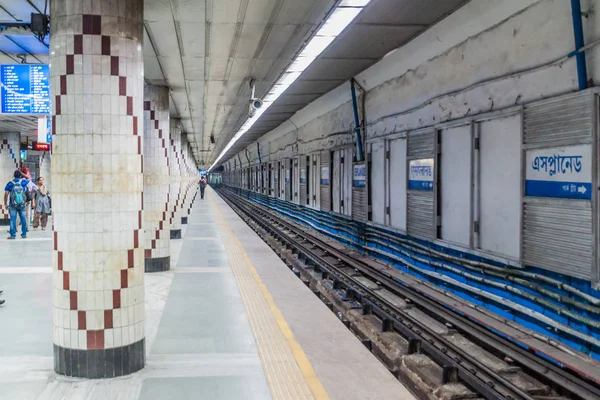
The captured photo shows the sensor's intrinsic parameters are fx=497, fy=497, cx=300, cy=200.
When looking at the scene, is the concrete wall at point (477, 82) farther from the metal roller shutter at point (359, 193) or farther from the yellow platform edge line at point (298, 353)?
the yellow platform edge line at point (298, 353)

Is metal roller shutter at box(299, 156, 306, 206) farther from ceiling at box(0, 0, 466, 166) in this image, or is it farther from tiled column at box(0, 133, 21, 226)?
tiled column at box(0, 133, 21, 226)

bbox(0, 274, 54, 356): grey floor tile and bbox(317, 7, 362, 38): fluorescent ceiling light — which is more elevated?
bbox(317, 7, 362, 38): fluorescent ceiling light

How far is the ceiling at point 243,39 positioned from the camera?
18.3 feet

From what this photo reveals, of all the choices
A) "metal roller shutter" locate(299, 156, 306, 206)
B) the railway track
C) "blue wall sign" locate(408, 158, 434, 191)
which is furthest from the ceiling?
"metal roller shutter" locate(299, 156, 306, 206)

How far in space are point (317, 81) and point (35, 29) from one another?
6.30m

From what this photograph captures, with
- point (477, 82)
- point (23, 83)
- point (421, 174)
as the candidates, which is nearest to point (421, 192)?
point (421, 174)

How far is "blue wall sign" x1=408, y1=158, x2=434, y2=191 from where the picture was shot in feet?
25.0

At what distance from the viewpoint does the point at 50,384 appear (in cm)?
371

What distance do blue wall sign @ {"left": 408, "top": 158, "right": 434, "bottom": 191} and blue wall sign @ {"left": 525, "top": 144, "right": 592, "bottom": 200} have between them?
2340 mm

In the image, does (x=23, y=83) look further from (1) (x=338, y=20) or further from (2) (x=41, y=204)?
(2) (x=41, y=204)

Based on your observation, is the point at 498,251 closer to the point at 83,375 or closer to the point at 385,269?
the point at 385,269

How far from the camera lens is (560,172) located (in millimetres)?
4762

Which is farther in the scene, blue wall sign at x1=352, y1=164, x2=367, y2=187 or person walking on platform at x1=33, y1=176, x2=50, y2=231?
person walking on platform at x1=33, y1=176, x2=50, y2=231

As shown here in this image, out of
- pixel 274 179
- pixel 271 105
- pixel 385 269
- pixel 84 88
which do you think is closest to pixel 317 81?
pixel 271 105
